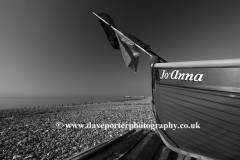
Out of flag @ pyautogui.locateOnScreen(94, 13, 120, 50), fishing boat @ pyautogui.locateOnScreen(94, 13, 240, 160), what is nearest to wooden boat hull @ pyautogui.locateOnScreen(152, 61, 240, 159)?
fishing boat @ pyautogui.locateOnScreen(94, 13, 240, 160)

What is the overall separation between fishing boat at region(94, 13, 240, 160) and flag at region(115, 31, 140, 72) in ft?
3.90

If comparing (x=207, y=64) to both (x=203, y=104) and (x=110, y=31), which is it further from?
(x=110, y=31)

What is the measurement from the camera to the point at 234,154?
279 cm

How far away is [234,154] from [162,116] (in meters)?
2.02

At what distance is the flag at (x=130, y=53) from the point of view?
5355 millimetres

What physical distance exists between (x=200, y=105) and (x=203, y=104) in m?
0.08

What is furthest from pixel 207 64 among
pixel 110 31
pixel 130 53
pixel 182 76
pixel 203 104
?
pixel 110 31

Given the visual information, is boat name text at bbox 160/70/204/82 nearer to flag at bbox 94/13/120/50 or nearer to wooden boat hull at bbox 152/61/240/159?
wooden boat hull at bbox 152/61/240/159

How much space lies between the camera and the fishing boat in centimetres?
248

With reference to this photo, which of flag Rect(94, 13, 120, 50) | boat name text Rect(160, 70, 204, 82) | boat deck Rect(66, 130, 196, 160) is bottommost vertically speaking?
boat deck Rect(66, 130, 196, 160)

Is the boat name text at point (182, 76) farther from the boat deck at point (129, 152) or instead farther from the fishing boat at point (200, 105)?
the boat deck at point (129, 152)

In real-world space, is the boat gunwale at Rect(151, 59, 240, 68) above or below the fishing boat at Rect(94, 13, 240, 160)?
above

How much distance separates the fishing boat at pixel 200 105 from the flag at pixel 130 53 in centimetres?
119

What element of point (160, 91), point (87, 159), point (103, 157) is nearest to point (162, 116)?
point (160, 91)
